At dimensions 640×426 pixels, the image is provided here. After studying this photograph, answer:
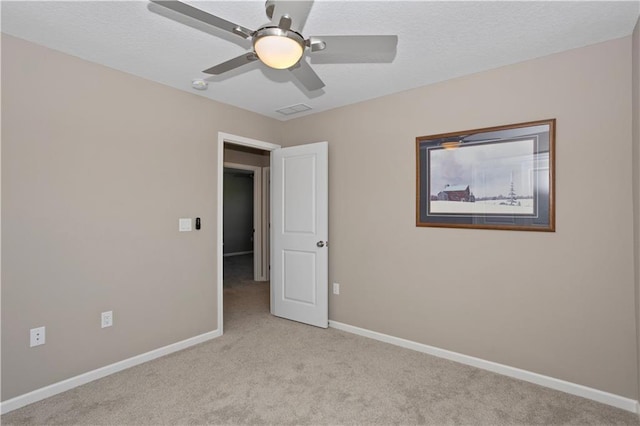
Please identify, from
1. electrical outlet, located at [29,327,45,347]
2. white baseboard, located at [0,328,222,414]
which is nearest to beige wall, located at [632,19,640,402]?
white baseboard, located at [0,328,222,414]

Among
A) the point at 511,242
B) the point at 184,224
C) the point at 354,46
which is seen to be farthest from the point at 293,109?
the point at 511,242

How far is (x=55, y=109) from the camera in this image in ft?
7.95

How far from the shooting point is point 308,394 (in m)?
2.38

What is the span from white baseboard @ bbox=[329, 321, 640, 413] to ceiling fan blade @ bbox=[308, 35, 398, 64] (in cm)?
250

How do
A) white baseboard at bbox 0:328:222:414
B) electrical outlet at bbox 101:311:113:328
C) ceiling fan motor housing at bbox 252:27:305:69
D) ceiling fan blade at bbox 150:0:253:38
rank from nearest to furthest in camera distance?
ceiling fan blade at bbox 150:0:253:38 < ceiling fan motor housing at bbox 252:27:305:69 < white baseboard at bbox 0:328:222:414 < electrical outlet at bbox 101:311:113:328

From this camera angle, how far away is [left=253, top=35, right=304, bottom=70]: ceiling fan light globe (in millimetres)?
1569

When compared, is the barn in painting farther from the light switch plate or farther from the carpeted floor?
the light switch plate

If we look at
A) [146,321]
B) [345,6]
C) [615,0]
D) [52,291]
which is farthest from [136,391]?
[615,0]

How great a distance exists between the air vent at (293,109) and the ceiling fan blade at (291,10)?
2.13 metres

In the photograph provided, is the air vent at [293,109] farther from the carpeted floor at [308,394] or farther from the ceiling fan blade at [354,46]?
the carpeted floor at [308,394]

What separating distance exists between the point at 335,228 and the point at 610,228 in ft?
7.65

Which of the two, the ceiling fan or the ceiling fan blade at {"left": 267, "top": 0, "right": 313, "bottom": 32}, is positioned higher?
the ceiling fan blade at {"left": 267, "top": 0, "right": 313, "bottom": 32}

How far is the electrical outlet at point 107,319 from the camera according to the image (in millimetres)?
2680

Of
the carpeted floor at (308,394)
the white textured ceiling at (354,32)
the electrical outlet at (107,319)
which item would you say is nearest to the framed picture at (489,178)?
the white textured ceiling at (354,32)
